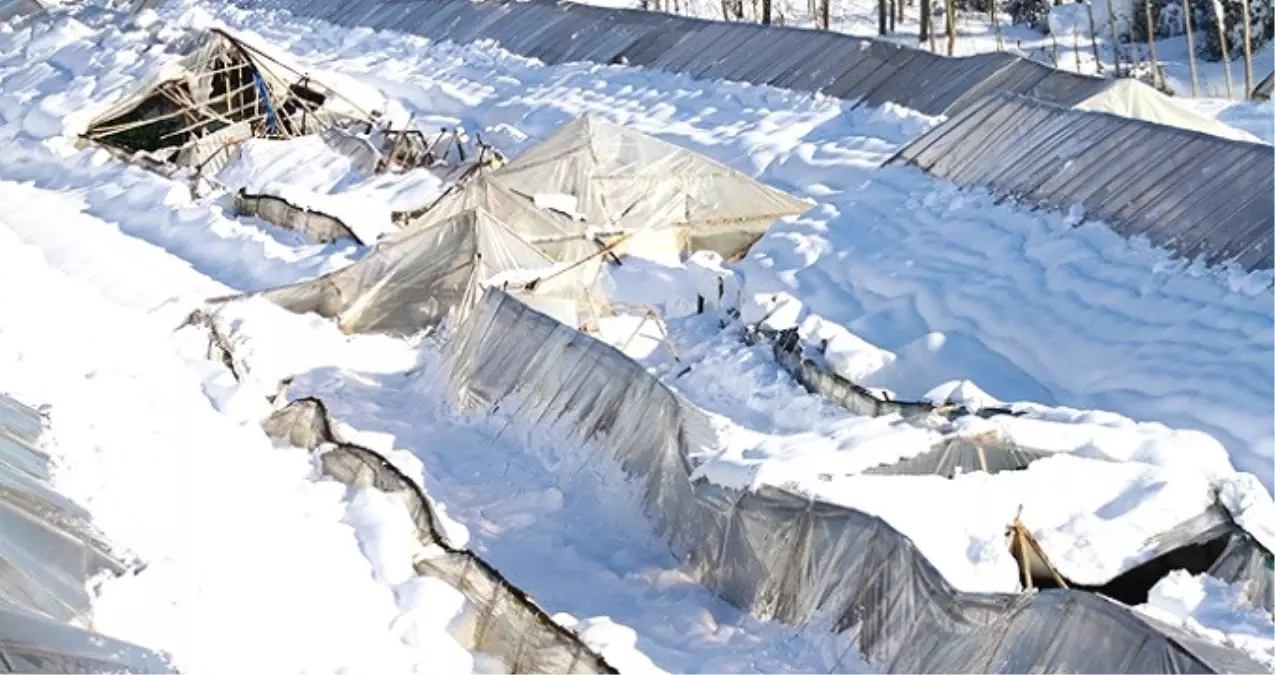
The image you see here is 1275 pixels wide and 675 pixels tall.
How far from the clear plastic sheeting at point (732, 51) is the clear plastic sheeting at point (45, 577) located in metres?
12.7

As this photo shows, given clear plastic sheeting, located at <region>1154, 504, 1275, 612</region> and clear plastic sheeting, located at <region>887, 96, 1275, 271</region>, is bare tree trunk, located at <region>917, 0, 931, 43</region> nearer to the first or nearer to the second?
clear plastic sheeting, located at <region>887, 96, 1275, 271</region>

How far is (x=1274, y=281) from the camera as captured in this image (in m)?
13.4

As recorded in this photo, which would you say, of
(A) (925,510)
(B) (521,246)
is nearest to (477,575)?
(A) (925,510)

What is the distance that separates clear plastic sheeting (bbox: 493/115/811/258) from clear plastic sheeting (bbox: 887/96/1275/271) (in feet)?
5.53

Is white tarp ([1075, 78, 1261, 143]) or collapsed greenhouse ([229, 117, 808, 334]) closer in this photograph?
collapsed greenhouse ([229, 117, 808, 334])

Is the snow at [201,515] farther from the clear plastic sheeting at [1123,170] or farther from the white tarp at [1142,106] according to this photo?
the white tarp at [1142,106]

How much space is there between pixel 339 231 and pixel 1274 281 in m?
10.4

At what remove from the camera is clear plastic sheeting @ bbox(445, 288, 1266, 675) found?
830 centimetres

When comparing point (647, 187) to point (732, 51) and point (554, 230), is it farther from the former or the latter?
point (732, 51)

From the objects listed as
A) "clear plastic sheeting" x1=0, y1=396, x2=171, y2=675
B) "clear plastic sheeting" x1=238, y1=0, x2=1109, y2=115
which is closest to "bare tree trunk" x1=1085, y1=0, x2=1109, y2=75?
"clear plastic sheeting" x1=238, y1=0, x2=1109, y2=115

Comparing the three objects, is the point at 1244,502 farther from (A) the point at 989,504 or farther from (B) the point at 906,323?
(B) the point at 906,323

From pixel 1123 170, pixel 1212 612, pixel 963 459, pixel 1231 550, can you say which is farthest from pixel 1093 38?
pixel 1212 612

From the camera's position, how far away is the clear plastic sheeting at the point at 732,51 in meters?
20.8

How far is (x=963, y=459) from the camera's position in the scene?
36.2 feet
